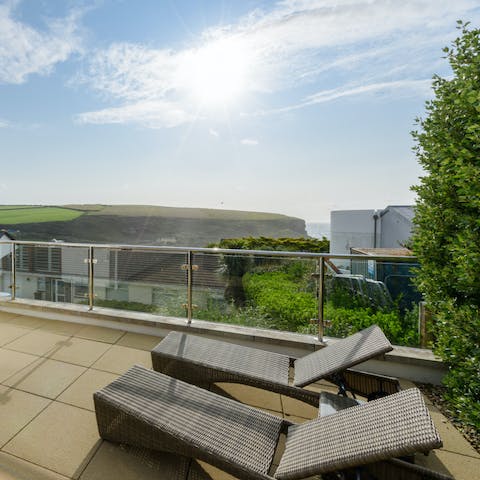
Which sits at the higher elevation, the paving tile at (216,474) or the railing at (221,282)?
the railing at (221,282)

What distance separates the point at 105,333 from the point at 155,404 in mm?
2500

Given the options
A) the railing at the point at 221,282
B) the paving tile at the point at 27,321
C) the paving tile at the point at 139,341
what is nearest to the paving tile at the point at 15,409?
the paving tile at the point at 139,341

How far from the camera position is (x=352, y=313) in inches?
147

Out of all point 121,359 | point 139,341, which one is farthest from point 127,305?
point 121,359

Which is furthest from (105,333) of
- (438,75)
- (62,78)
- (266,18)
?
(62,78)

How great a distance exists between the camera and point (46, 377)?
9.30 feet

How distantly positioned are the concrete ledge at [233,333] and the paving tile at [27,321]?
0.36ft

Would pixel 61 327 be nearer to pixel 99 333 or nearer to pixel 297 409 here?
pixel 99 333

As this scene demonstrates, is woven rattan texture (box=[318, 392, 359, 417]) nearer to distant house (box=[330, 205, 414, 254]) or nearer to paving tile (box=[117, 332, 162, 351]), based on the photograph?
paving tile (box=[117, 332, 162, 351])

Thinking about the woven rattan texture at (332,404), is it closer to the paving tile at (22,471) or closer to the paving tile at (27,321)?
the paving tile at (22,471)

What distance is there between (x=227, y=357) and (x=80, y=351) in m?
1.95

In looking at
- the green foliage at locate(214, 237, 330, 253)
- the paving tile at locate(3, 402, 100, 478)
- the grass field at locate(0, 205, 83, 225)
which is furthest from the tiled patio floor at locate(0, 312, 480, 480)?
the grass field at locate(0, 205, 83, 225)

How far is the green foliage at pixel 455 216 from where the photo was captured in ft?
6.93

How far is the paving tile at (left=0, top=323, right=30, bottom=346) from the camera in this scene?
12.2 ft
